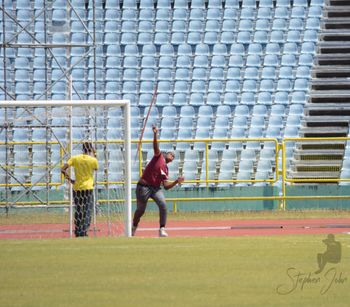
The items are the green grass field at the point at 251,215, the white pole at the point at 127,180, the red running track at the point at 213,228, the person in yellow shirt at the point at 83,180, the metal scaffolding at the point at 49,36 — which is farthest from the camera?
the metal scaffolding at the point at 49,36

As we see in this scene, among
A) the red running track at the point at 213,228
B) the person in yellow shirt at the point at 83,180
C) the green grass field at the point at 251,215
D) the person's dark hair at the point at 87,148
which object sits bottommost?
the green grass field at the point at 251,215

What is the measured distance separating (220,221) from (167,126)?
5139 millimetres

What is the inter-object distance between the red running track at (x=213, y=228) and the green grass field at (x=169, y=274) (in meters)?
5.33

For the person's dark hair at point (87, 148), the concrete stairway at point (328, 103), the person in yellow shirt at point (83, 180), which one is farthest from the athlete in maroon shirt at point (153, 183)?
the concrete stairway at point (328, 103)

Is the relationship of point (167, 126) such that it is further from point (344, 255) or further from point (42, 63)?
point (344, 255)

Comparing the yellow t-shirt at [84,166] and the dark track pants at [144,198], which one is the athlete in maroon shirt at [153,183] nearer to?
the dark track pants at [144,198]

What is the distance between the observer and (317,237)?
53.9 feet

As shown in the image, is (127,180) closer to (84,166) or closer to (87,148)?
(84,166)

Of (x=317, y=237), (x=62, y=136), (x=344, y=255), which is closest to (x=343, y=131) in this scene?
(x=62, y=136)

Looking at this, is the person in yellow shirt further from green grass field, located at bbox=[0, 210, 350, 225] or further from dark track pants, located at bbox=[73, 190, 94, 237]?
green grass field, located at bbox=[0, 210, 350, 225]

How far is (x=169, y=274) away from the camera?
36.6ft

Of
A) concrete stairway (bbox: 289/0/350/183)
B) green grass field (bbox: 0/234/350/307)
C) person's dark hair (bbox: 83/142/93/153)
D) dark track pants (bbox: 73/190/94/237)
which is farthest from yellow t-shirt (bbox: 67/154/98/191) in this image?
concrete stairway (bbox: 289/0/350/183)

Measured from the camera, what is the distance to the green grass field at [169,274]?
372 inches

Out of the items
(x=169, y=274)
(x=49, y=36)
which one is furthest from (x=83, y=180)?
(x=49, y=36)
